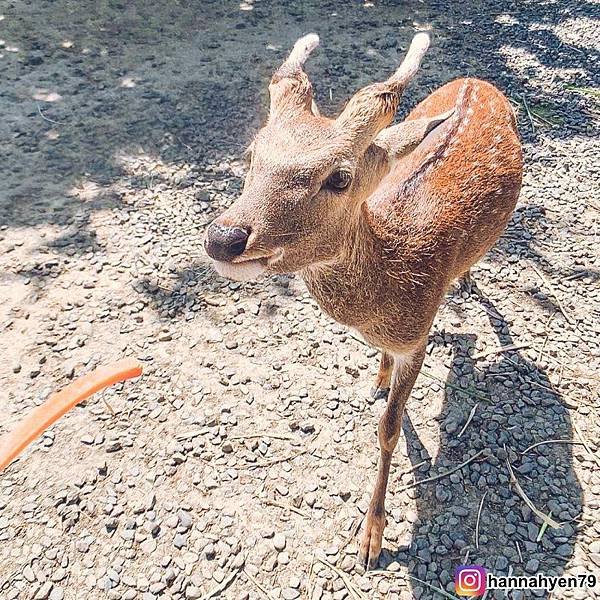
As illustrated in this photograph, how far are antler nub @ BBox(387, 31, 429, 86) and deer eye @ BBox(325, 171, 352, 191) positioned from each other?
499mm

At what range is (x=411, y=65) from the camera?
2.58m

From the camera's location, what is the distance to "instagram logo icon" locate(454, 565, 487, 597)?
2988 millimetres

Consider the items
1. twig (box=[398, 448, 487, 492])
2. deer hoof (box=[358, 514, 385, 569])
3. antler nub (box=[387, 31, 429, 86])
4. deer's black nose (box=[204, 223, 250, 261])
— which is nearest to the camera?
deer's black nose (box=[204, 223, 250, 261])

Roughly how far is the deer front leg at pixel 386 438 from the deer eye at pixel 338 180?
1170mm

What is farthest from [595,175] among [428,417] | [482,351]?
[428,417]

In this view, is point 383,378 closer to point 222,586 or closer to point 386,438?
point 386,438

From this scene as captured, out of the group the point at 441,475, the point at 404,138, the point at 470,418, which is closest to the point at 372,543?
the point at 441,475

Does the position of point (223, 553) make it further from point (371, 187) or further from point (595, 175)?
point (595, 175)

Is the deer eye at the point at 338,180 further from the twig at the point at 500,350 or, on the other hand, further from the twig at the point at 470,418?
the twig at the point at 500,350

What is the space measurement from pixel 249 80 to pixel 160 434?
4849 millimetres

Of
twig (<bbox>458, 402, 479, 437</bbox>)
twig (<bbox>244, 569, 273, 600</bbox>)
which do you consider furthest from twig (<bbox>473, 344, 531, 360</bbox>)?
twig (<bbox>244, 569, 273, 600</bbox>)

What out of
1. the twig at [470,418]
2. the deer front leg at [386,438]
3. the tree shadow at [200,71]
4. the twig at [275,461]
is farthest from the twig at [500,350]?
the twig at [275,461]

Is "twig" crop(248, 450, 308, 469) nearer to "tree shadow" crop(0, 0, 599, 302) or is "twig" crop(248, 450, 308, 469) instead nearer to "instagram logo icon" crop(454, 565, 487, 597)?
"instagram logo icon" crop(454, 565, 487, 597)

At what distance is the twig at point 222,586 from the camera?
3024mm
